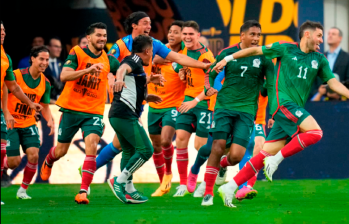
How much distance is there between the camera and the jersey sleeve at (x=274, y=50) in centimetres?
768

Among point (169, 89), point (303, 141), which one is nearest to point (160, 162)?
point (169, 89)

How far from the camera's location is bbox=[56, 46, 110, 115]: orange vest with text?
8.75 m

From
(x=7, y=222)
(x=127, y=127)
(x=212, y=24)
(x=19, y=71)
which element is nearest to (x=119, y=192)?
(x=127, y=127)

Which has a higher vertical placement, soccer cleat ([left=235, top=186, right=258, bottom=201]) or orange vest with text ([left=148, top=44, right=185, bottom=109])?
orange vest with text ([left=148, top=44, right=185, bottom=109])

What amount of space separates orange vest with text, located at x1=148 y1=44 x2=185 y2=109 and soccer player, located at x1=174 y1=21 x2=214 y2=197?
1.16 feet

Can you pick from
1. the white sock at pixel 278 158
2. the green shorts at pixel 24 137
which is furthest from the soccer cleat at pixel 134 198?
the green shorts at pixel 24 137

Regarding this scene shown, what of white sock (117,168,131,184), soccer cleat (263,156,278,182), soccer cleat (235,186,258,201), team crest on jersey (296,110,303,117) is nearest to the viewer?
soccer cleat (263,156,278,182)

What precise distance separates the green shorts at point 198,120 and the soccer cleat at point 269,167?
96.2 inches

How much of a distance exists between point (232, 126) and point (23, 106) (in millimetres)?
3554

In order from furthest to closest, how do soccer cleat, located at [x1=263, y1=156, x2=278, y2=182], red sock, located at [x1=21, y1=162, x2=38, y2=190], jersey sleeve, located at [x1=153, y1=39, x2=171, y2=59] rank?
red sock, located at [x1=21, y1=162, x2=38, y2=190], jersey sleeve, located at [x1=153, y1=39, x2=171, y2=59], soccer cleat, located at [x1=263, y1=156, x2=278, y2=182]

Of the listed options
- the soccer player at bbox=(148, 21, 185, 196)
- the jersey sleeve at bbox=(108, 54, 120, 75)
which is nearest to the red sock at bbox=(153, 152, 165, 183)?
the soccer player at bbox=(148, 21, 185, 196)

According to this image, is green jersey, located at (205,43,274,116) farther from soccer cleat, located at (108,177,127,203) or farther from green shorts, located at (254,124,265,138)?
green shorts, located at (254,124,265,138)

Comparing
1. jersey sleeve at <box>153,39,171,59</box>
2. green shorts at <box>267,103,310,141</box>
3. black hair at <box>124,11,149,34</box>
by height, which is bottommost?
green shorts at <box>267,103,310,141</box>

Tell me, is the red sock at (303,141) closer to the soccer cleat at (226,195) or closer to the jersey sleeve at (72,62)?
the soccer cleat at (226,195)
